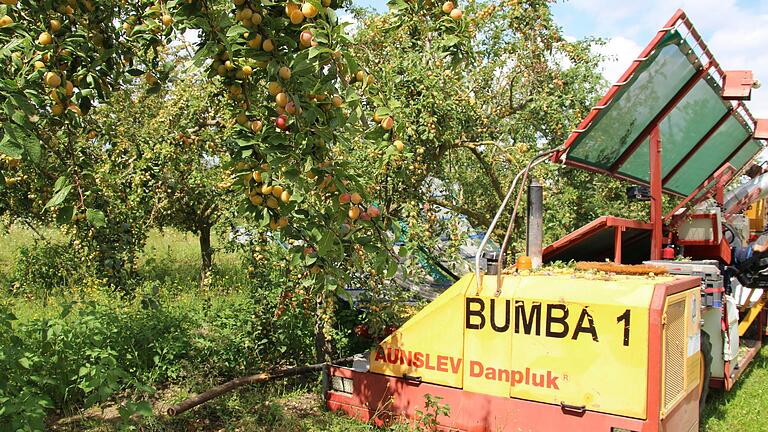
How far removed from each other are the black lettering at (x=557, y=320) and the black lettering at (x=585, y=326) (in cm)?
6

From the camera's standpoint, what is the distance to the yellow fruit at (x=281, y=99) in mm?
2705

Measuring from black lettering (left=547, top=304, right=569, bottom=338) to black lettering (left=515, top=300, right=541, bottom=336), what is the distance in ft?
0.20

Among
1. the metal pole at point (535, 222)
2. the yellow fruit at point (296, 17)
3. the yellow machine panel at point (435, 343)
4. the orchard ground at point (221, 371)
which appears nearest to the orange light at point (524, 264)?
the metal pole at point (535, 222)

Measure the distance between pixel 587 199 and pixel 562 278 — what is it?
4.76 meters

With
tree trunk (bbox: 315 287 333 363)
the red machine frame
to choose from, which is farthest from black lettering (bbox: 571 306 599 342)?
tree trunk (bbox: 315 287 333 363)

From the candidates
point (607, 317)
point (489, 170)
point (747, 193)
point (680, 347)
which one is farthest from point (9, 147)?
point (747, 193)

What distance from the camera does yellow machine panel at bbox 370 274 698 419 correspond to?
11.6ft

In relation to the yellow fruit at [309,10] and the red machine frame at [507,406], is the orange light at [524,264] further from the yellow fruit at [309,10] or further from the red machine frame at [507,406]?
the yellow fruit at [309,10]

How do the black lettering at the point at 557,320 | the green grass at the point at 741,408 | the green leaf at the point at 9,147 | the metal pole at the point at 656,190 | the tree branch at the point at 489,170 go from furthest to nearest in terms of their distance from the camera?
the tree branch at the point at 489,170 → the metal pole at the point at 656,190 → the green grass at the point at 741,408 → the black lettering at the point at 557,320 → the green leaf at the point at 9,147

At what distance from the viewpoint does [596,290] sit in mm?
3688

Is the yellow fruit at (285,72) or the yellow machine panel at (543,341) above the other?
the yellow fruit at (285,72)

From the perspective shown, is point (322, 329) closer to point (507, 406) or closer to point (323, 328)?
point (323, 328)

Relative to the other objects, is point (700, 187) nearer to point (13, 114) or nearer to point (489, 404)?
point (489, 404)

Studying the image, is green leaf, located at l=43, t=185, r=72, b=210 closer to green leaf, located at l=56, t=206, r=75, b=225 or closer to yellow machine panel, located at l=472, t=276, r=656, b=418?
green leaf, located at l=56, t=206, r=75, b=225
